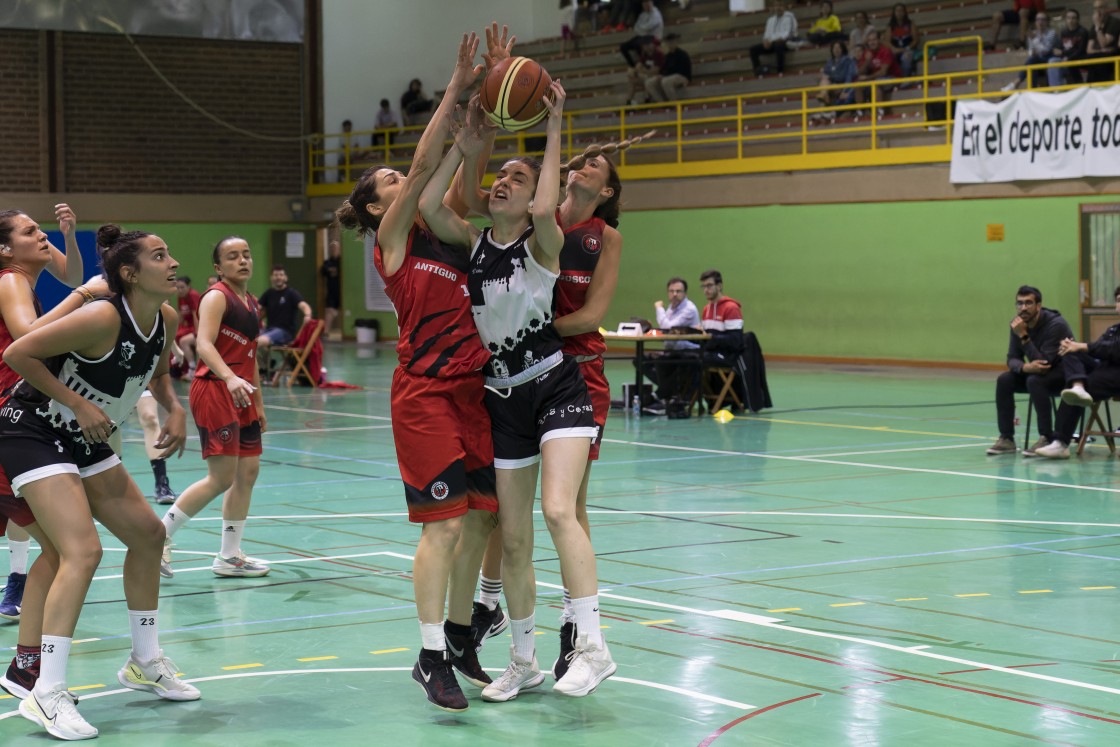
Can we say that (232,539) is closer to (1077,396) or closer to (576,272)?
(576,272)

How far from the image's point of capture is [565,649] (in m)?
5.95

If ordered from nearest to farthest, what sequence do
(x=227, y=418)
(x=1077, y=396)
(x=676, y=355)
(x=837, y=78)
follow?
1. (x=227, y=418)
2. (x=1077, y=396)
3. (x=676, y=355)
4. (x=837, y=78)

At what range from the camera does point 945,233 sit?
24250 millimetres

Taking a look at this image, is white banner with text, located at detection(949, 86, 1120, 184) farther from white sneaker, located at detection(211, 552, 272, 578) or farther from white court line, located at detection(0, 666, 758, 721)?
white court line, located at detection(0, 666, 758, 721)

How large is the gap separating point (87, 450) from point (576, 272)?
2069 mm

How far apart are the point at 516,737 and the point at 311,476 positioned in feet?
26.0

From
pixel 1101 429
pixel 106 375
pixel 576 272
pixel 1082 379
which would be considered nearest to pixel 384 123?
pixel 1101 429

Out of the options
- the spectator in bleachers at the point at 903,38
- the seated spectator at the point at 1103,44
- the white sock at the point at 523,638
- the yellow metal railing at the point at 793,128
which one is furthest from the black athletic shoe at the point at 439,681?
the spectator in bleachers at the point at 903,38

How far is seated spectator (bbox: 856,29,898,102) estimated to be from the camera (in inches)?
1013

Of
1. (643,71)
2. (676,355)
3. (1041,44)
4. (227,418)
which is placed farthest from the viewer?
(643,71)

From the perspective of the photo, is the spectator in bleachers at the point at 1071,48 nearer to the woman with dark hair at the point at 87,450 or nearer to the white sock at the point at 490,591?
the white sock at the point at 490,591

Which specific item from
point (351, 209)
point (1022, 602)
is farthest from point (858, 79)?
point (351, 209)

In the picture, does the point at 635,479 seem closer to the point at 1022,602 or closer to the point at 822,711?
the point at 1022,602

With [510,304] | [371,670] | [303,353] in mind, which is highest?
[510,304]
